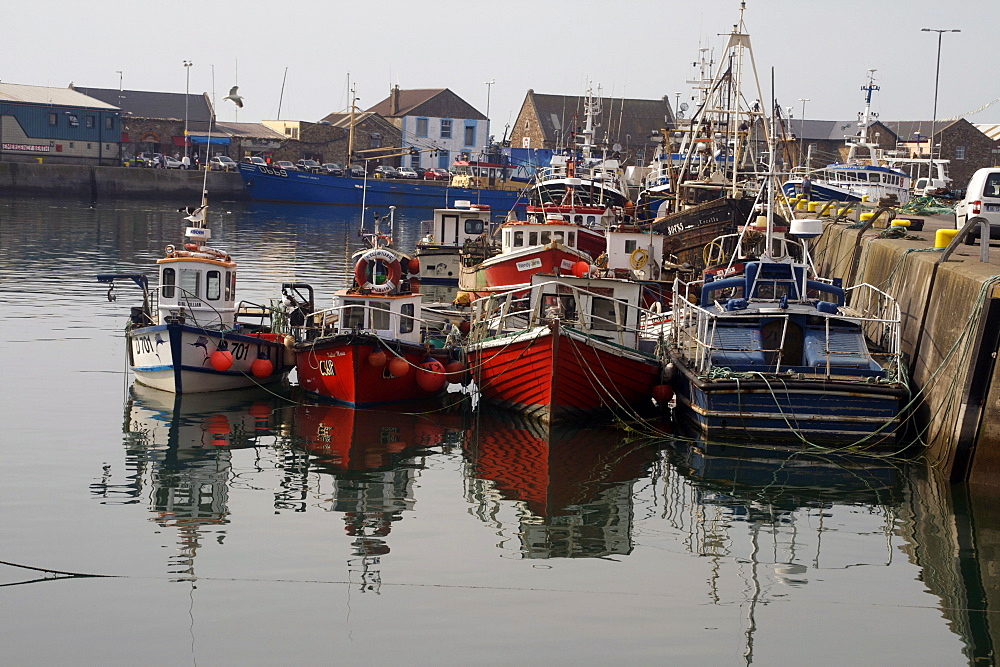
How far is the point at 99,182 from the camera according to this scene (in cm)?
8231

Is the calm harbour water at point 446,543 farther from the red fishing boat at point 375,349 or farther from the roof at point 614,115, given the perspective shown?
the roof at point 614,115

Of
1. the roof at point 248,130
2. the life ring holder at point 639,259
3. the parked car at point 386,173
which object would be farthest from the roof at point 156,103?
the life ring holder at point 639,259

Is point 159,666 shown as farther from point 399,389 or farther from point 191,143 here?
point 191,143

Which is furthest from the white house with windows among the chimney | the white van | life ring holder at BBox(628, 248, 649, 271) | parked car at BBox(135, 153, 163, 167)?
the white van

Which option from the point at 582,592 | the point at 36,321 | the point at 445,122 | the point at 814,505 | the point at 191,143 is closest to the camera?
the point at 582,592

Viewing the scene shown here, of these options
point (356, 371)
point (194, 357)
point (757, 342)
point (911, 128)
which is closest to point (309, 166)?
point (911, 128)

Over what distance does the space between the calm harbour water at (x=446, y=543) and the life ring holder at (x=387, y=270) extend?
2240 millimetres

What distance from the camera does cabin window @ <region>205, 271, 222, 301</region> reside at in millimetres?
22906

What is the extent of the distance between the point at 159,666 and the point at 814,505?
29.9 ft

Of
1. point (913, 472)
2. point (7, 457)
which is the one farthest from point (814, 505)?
point (7, 457)

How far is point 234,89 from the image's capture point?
60.0 meters

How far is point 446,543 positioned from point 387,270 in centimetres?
840

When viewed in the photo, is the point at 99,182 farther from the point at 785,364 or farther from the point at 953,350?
the point at 953,350

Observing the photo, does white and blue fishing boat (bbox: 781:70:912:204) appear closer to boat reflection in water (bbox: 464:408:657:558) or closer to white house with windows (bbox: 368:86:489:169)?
boat reflection in water (bbox: 464:408:657:558)
